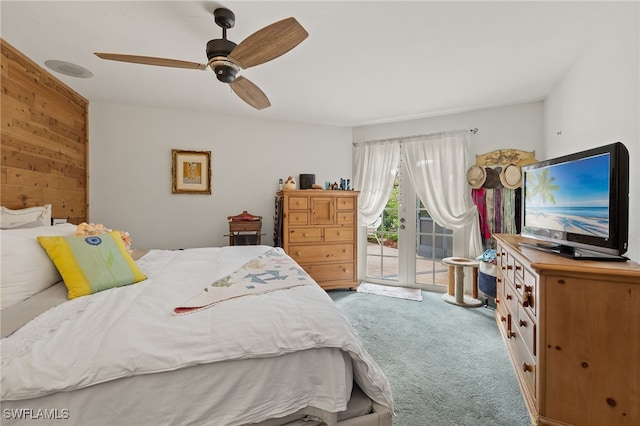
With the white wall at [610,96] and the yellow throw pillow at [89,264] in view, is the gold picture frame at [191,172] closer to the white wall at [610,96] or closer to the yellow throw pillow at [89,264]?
the yellow throw pillow at [89,264]

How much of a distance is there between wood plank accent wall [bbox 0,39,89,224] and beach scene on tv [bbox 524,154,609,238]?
4080mm

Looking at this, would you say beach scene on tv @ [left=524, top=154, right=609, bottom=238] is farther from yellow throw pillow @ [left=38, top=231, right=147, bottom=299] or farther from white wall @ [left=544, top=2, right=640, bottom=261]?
yellow throw pillow @ [left=38, top=231, right=147, bottom=299]

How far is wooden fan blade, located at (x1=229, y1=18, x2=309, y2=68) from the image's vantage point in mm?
1400

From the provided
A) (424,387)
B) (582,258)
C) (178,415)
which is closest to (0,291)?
(178,415)

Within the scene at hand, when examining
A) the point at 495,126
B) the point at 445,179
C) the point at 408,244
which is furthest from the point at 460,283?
the point at 495,126

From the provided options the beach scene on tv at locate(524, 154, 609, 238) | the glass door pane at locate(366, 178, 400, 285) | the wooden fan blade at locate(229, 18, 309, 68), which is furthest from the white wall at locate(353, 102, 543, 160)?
the wooden fan blade at locate(229, 18, 309, 68)

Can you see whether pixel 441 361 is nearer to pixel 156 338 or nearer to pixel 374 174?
pixel 156 338

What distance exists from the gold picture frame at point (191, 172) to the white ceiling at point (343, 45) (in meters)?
0.70

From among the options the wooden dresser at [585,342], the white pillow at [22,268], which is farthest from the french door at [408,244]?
the white pillow at [22,268]

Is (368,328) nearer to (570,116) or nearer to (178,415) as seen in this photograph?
(178,415)

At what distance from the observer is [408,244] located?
3947 millimetres

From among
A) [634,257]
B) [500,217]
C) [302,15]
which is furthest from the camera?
[500,217]

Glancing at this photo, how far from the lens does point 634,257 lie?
161cm

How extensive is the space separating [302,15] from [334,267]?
2858 millimetres
